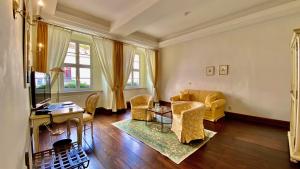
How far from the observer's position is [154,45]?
6672 mm

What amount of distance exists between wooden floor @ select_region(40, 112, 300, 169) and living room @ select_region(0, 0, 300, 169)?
0.02 meters

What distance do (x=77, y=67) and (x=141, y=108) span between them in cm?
271

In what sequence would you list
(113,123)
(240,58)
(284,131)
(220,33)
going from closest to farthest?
(284,131) → (113,123) → (240,58) → (220,33)

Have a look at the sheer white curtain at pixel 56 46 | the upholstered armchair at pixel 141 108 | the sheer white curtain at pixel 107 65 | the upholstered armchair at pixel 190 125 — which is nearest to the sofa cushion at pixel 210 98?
the upholstered armchair at pixel 190 125

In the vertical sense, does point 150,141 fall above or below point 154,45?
below

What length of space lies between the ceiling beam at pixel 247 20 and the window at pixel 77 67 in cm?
372

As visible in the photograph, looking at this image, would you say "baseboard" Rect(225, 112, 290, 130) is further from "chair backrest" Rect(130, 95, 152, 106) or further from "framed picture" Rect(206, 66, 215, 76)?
"chair backrest" Rect(130, 95, 152, 106)

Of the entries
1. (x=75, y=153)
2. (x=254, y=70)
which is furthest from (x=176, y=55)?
(x=75, y=153)

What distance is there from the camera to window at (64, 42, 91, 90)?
188 inches

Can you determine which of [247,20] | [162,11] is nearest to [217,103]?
[247,20]

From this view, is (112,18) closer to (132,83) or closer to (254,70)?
(132,83)

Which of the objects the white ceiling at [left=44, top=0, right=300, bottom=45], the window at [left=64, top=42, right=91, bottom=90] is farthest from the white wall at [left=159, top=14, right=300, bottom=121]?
the window at [left=64, top=42, right=91, bottom=90]

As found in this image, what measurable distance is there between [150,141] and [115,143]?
28.4 inches

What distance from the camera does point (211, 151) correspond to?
2.61 m
